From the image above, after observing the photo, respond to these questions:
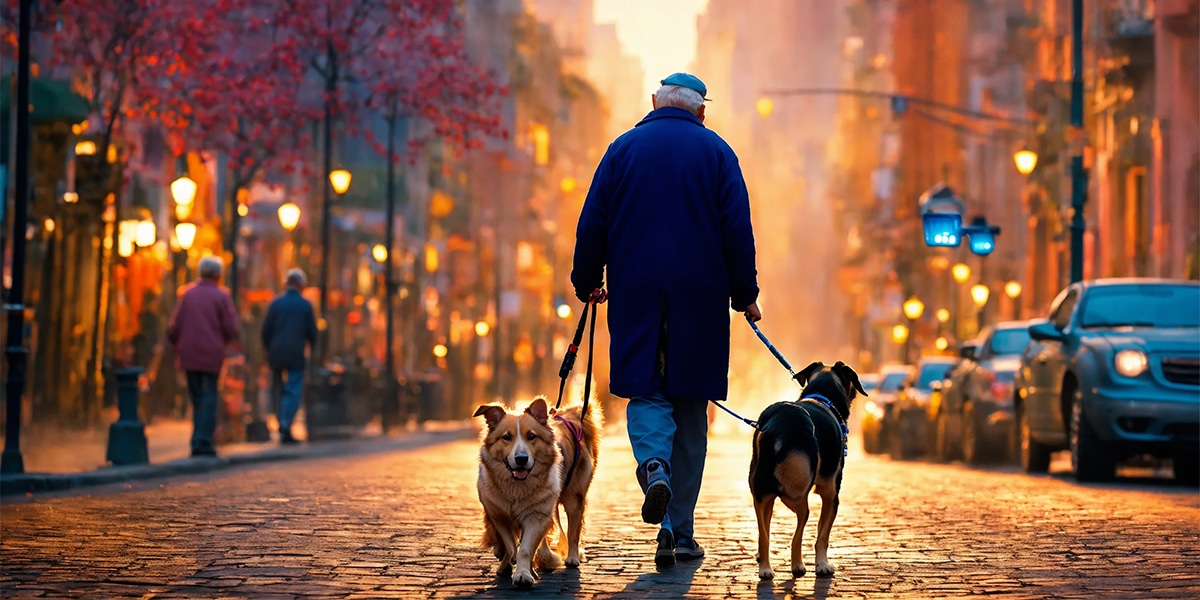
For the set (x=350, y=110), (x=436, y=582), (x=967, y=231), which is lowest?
(x=436, y=582)

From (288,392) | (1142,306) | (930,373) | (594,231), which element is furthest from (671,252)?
(930,373)

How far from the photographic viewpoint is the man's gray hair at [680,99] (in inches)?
399

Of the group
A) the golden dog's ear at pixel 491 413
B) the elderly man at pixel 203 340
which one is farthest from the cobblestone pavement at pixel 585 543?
the elderly man at pixel 203 340

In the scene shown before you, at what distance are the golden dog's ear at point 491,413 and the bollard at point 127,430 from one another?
11.2 m

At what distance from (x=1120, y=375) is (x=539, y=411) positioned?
36.0ft

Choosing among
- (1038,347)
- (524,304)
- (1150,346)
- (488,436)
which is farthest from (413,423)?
(524,304)

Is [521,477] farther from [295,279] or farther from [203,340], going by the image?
[295,279]

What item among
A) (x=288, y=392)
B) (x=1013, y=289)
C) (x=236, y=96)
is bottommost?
(x=288, y=392)

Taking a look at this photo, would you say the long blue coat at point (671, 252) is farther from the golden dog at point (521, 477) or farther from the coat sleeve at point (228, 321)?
the coat sleeve at point (228, 321)

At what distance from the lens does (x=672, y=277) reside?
31.9 feet

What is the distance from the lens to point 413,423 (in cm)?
4762

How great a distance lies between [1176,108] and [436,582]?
35.9 m

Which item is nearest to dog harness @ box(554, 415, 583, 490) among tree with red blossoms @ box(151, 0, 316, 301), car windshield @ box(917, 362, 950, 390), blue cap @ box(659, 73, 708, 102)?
blue cap @ box(659, 73, 708, 102)

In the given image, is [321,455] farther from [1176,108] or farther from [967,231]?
[1176,108]
